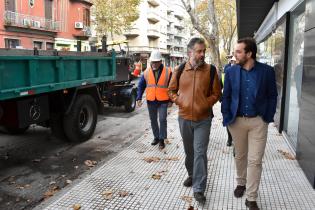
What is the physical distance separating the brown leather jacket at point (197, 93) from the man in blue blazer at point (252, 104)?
0.24m

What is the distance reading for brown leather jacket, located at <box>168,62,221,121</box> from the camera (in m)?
4.05

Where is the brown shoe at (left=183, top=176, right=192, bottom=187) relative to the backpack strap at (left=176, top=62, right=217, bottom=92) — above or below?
below

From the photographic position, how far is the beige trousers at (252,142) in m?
3.80

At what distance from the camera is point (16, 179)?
530 cm

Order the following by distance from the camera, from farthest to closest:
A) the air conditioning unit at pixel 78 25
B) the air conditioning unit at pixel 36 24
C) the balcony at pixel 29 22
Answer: the air conditioning unit at pixel 78 25 → the air conditioning unit at pixel 36 24 → the balcony at pixel 29 22

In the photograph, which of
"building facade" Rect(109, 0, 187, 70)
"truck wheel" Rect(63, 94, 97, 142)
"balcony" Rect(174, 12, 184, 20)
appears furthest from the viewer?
"balcony" Rect(174, 12, 184, 20)

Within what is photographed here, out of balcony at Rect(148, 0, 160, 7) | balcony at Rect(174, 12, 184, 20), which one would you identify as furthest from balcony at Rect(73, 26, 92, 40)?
balcony at Rect(174, 12, 184, 20)

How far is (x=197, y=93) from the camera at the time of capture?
4.05 m

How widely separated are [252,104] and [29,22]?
2755 cm

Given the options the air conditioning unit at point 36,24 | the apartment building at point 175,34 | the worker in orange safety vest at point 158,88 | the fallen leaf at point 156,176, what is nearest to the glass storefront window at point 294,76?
the worker in orange safety vest at point 158,88

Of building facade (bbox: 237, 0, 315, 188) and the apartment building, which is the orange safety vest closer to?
building facade (bbox: 237, 0, 315, 188)

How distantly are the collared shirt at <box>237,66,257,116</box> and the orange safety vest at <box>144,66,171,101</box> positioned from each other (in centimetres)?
286

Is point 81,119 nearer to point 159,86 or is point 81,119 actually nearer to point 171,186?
point 159,86

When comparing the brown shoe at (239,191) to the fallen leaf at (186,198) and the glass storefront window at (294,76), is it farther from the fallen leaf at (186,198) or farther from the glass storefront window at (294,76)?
the glass storefront window at (294,76)
